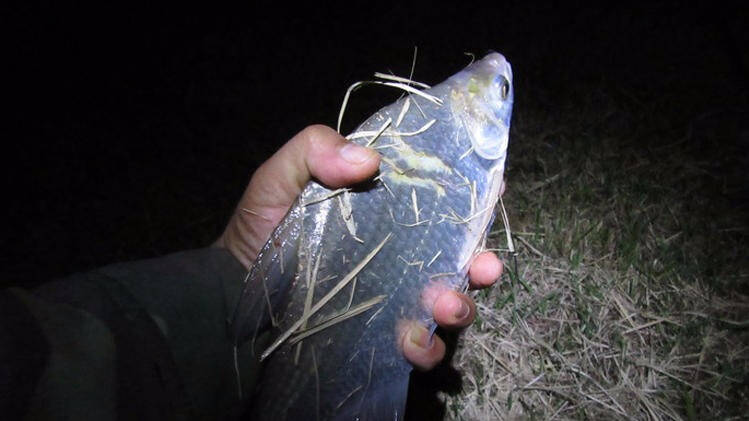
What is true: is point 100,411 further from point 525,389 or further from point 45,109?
point 45,109

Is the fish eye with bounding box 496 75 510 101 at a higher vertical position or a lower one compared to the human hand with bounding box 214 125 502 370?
higher

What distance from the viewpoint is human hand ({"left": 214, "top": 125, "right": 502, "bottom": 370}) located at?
172 cm

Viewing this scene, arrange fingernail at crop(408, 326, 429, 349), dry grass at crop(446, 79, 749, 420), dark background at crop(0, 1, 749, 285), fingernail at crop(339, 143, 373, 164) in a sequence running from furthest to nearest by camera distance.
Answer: dark background at crop(0, 1, 749, 285) → dry grass at crop(446, 79, 749, 420) → fingernail at crop(408, 326, 429, 349) → fingernail at crop(339, 143, 373, 164)

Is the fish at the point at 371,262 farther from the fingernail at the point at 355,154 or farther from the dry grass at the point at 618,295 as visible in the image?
the dry grass at the point at 618,295

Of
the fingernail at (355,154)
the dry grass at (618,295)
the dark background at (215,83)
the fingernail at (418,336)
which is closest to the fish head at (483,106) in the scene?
the fingernail at (355,154)

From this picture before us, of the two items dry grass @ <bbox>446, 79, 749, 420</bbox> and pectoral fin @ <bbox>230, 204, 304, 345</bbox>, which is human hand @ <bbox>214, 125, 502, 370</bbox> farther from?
dry grass @ <bbox>446, 79, 749, 420</bbox>

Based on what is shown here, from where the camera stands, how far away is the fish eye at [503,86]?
6.22 ft

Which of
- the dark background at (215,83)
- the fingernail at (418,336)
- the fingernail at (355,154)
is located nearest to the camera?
the fingernail at (355,154)

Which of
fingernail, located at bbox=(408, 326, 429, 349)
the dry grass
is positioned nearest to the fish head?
fingernail, located at bbox=(408, 326, 429, 349)

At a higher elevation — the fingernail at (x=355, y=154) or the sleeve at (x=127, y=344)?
the fingernail at (x=355, y=154)

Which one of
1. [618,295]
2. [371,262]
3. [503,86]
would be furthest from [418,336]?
[618,295]

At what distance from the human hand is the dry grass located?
2.15 feet

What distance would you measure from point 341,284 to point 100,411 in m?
0.86

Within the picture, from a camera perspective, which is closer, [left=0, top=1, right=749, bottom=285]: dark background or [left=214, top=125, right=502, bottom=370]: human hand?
[left=214, top=125, right=502, bottom=370]: human hand
